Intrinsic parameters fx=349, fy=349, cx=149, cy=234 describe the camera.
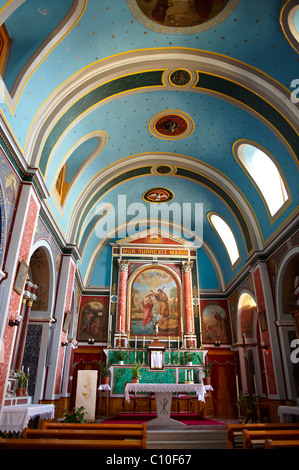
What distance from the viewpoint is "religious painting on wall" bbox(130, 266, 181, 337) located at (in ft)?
55.6

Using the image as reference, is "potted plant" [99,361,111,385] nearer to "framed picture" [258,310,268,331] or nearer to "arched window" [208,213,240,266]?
"framed picture" [258,310,268,331]

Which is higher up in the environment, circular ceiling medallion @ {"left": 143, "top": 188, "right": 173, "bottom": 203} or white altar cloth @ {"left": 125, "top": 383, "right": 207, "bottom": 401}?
circular ceiling medallion @ {"left": 143, "top": 188, "right": 173, "bottom": 203}

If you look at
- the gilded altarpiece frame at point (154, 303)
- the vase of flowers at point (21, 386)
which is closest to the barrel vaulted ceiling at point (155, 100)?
the gilded altarpiece frame at point (154, 303)

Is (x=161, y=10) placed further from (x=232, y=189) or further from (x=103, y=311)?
(x=103, y=311)

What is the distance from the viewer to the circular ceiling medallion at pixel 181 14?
8.09 m

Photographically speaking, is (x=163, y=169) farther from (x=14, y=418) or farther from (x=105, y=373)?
(x=14, y=418)

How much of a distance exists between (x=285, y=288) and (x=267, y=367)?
2739 millimetres

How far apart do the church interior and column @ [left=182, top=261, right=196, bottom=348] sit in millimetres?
83

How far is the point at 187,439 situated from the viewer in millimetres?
8039

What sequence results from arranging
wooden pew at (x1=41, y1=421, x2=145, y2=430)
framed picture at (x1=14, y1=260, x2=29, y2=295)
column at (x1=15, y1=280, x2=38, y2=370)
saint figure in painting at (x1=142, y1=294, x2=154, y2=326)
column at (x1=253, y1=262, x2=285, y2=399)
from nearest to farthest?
1. wooden pew at (x1=41, y1=421, x2=145, y2=430)
2. framed picture at (x1=14, y1=260, x2=29, y2=295)
3. column at (x1=15, y1=280, x2=38, y2=370)
4. column at (x1=253, y1=262, x2=285, y2=399)
5. saint figure in painting at (x1=142, y1=294, x2=154, y2=326)

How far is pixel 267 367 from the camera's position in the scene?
11688mm

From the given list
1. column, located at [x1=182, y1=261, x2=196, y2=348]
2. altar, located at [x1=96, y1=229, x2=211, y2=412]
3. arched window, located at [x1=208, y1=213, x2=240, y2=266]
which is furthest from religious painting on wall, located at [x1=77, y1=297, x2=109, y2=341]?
arched window, located at [x1=208, y1=213, x2=240, y2=266]

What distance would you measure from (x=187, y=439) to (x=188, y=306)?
9467 millimetres
